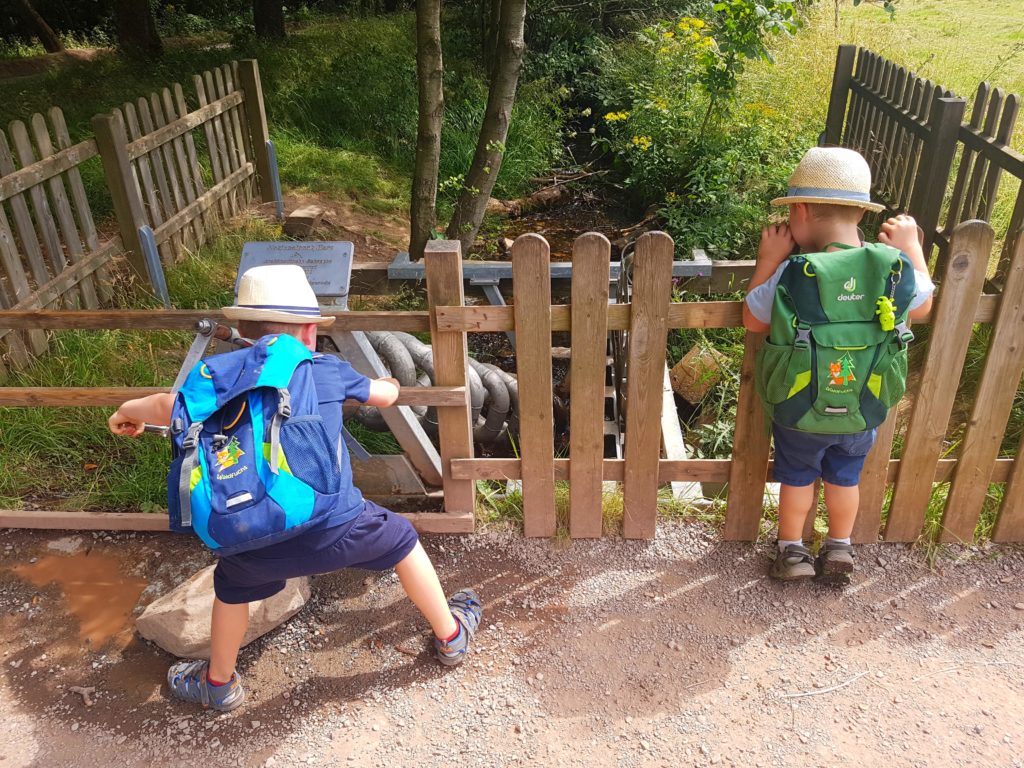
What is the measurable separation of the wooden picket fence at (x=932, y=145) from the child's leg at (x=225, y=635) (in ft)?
12.5

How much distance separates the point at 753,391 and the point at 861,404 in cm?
43

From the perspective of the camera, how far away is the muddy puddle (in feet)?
9.64

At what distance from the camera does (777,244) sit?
253cm

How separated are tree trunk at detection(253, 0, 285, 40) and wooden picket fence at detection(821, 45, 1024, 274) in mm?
11825

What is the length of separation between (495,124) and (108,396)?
3201 mm

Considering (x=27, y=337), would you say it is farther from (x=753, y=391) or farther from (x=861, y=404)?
(x=861, y=404)

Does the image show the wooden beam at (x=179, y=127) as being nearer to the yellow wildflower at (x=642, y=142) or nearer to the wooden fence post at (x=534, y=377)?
the yellow wildflower at (x=642, y=142)

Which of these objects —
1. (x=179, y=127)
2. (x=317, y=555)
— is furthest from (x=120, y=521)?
(x=179, y=127)

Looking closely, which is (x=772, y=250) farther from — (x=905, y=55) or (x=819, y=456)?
(x=905, y=55)

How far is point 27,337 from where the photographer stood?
4.59 m

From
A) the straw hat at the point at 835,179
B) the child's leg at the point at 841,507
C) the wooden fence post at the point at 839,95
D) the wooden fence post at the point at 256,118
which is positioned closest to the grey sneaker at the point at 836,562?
the child's leg at the point at 841,507

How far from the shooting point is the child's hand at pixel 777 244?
8.27ft

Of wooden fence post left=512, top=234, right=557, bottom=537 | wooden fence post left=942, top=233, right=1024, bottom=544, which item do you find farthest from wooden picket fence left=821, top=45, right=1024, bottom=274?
wooden fence post left=512, top=234, right=557, bottom=537

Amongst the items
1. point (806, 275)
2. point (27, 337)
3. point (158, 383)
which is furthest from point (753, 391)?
point (27, 337)
